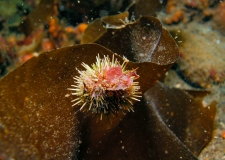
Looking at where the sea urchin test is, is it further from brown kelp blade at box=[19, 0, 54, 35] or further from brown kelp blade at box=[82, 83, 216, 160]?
brown kelp blade at box=[19, 0, 54, 35]

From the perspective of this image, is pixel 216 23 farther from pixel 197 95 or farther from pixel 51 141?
pixel 51 141

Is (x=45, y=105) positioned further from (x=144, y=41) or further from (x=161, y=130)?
(x=161, y=130)

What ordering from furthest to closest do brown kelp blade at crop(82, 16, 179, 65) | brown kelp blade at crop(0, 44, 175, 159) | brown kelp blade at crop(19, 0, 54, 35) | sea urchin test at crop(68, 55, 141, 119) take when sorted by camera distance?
brown kelp blade at crop(19, 0, 54, 35) → brown kelp blade at crop(82, 16, 179, 65) → brown kelp blade at crop(0, 44, 175, 159) → sea urchin test at crop(68, 55, 141, 119)

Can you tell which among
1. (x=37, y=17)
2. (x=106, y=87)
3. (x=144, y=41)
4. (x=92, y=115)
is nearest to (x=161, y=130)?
(x=92, y=115)

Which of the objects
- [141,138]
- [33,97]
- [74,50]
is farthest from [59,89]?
[141,138]

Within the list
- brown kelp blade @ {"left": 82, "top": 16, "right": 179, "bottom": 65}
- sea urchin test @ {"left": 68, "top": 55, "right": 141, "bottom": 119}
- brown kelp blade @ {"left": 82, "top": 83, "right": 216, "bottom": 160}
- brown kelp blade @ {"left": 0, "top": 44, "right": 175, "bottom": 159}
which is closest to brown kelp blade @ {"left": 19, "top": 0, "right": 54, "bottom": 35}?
brown kelp blade @ {"left": 82, "top": 16, "right": 179, "bottom": 65}

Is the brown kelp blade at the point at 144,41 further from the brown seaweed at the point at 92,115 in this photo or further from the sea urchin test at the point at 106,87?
the sea urchin test at the point at 106,87
